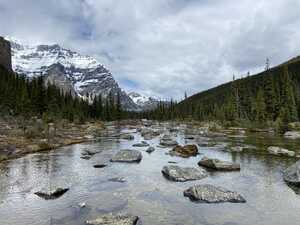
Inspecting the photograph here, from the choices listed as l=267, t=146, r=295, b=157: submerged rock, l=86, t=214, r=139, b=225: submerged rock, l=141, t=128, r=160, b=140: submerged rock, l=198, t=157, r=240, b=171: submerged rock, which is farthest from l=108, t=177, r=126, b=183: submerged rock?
l=141, t=128, r=160, b=140: submerged rock

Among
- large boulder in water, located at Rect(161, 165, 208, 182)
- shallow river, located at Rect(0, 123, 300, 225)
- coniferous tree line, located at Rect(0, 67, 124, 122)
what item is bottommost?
shallow river, located at Rect(0, 123, 300, 225)

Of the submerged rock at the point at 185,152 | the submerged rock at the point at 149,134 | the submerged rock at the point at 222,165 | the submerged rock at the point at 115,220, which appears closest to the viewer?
the submerged rock at the point at 115,220

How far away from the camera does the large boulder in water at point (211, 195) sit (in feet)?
45.2

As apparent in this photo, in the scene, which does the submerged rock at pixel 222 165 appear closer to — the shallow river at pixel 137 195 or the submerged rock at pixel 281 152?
the shallow river at pixel 137 195

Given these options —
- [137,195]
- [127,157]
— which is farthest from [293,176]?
[127,157]

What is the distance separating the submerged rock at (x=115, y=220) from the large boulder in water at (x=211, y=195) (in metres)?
4.11

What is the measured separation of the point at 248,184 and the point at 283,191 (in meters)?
2.04

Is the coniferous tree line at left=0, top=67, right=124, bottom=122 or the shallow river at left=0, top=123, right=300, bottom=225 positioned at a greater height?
the coniferous tree line at left=0, top=67, right=124, bottom=122

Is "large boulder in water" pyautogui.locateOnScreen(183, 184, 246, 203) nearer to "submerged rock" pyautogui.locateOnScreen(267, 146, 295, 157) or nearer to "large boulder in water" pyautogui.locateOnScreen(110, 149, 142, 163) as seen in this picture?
"large boulder in water" pyautogui.locateOnScreen(110, 149, 142, 163)

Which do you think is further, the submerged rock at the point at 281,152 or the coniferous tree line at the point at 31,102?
the coniferous tree line at the point at 31,102

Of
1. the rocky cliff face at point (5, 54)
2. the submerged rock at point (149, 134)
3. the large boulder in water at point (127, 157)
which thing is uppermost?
the rocky cliff face at point (5, 54)

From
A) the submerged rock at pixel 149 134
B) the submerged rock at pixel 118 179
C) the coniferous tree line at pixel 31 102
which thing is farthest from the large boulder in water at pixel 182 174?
the coniferous tree line at pixel 31 102

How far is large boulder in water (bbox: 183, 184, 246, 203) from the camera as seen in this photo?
45.2ft

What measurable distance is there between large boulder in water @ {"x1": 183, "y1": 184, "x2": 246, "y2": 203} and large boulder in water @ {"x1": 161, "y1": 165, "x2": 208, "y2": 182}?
325 centimetres
